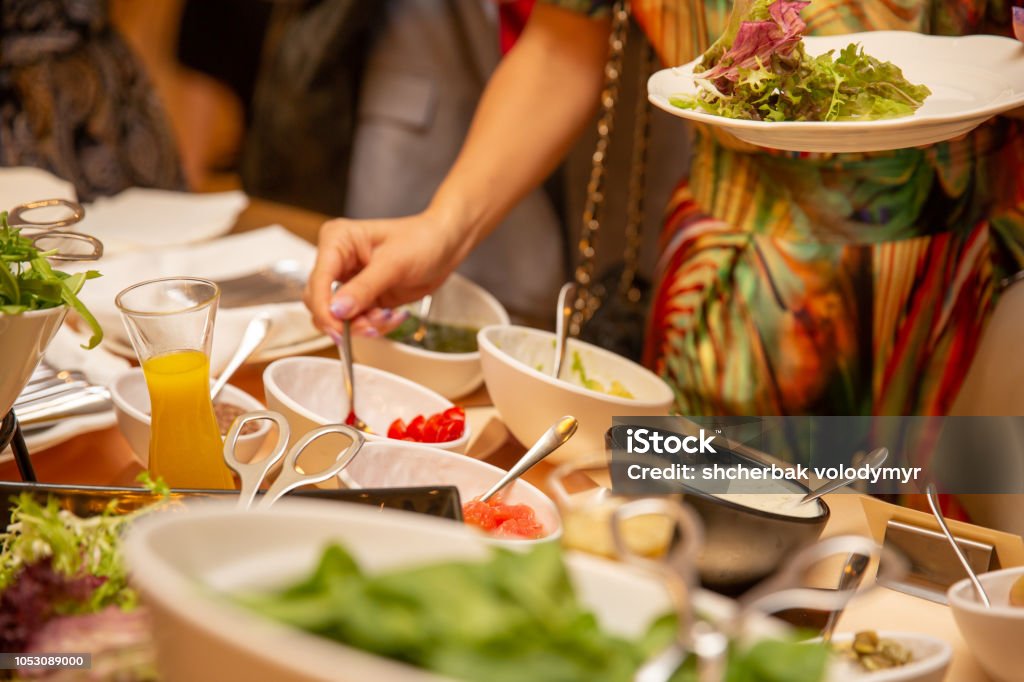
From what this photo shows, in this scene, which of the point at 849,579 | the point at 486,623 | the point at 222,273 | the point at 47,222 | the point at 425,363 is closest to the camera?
the point at 486,623

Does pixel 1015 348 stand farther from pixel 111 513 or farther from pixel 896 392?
pixel 111 513

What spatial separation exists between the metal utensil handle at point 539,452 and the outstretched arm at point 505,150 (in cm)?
46

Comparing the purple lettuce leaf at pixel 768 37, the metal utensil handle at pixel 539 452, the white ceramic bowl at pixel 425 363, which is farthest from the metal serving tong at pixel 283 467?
the purple lettuce leaf at pixel 768 37

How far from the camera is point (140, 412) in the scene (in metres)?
1.06

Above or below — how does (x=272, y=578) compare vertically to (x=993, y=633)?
above

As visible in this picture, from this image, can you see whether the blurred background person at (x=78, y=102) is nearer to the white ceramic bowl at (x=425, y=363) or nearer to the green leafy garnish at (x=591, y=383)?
the white ceramic bowl at (x=425, y=363)

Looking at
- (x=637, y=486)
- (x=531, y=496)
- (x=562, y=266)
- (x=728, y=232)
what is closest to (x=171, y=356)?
(x=531, y=496)

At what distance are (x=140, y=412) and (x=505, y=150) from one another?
27.4 inches

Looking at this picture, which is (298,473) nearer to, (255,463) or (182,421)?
(255,463)

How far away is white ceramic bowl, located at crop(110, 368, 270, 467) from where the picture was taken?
3.35 ft

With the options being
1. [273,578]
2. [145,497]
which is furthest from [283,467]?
[273,578]

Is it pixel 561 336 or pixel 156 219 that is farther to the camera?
pixel 156 219

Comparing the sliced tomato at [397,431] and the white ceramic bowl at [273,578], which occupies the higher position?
the white ceramic bowl at [273,578]

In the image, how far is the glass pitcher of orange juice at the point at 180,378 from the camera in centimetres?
89
